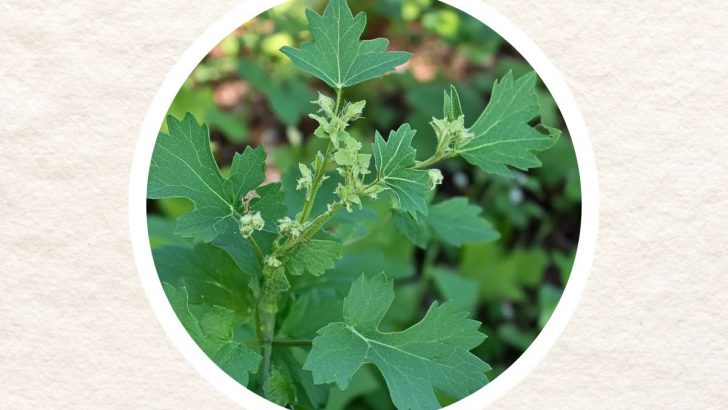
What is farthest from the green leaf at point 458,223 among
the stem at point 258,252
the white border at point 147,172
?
the stem at point 258,252

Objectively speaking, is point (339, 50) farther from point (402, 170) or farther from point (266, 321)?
point (266, 321)

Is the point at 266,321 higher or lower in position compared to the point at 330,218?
lower

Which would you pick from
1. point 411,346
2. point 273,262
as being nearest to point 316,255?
point 273,262

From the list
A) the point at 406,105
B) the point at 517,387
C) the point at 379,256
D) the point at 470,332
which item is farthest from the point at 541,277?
the point at 470,332

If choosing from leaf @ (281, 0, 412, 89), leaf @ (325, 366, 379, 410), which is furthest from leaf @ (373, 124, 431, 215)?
leaf @ (325, 366, 379, 410)

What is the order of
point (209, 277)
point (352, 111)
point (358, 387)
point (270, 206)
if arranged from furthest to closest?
point (358, 387) < point (209, 277) < point (270, 206) < point (352, 111)

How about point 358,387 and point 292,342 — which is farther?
point 358,387

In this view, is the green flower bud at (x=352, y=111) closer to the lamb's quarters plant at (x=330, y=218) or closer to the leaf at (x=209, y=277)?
the lamb's quarters plant at (x=330, y=218)
